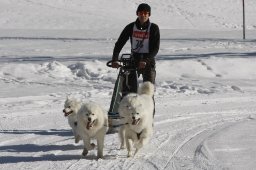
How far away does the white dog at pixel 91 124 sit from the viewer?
632cm

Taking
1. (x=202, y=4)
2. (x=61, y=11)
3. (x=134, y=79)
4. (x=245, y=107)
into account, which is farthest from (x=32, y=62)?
(x=202, y=4)

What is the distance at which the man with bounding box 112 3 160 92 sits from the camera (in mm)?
7660

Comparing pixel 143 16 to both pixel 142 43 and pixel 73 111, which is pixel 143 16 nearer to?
pixel 142 43

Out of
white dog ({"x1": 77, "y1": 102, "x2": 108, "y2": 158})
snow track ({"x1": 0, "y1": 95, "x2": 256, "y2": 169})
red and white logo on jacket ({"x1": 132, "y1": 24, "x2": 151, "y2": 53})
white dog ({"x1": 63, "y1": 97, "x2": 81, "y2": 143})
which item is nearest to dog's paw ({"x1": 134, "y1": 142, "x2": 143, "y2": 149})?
snow track ({"x1": 0, "y1": 95, "x2": 256, "y2": 169})

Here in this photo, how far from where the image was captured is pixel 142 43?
7840 mm

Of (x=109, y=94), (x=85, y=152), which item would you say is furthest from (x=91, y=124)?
(x=109, y=94)

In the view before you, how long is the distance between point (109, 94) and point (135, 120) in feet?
19.8

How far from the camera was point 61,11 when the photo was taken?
36.6 m

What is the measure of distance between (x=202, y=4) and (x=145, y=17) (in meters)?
35.7

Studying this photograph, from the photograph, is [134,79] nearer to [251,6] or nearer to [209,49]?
[209,49]

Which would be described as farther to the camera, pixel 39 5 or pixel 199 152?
pixel 39 5

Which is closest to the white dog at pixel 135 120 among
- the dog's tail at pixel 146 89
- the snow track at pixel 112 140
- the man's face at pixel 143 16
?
the snow track at pixel 112 140

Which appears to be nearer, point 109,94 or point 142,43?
point 142,43

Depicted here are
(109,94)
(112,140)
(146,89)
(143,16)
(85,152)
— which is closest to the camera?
(85,152)
